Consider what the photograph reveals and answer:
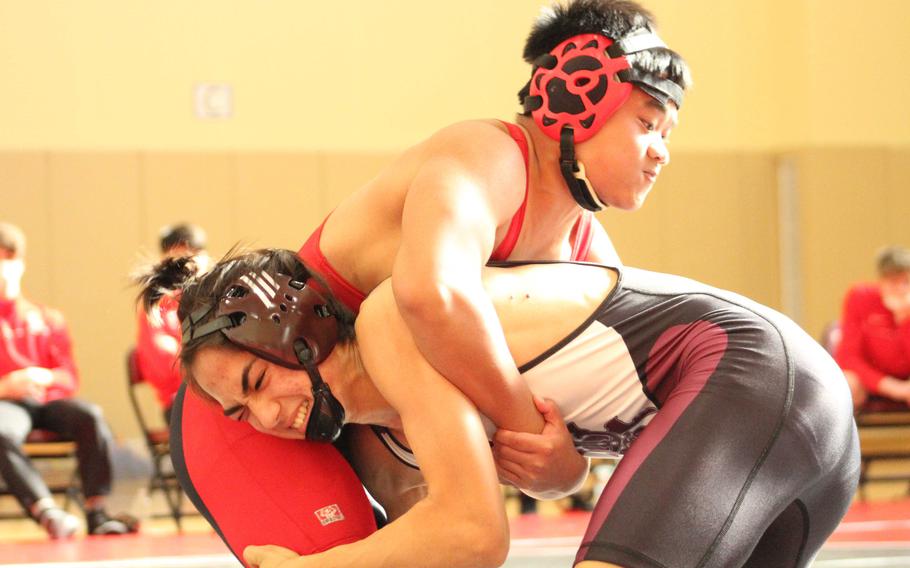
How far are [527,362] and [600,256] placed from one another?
709mm

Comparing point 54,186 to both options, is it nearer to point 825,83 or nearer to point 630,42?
point 825,83

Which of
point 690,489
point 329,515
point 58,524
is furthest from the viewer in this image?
point 58,524

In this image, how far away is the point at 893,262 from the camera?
6539 millimetres

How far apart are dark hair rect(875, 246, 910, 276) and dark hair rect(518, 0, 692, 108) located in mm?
4522

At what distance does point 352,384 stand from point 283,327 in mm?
167

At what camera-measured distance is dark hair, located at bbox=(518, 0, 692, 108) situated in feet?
7.65

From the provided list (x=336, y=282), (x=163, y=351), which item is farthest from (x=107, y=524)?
(x=336, y=282)

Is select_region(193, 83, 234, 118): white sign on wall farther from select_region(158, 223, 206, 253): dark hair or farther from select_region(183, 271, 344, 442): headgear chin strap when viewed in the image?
select_region(183, 271, 344, 442): headgear chin strap

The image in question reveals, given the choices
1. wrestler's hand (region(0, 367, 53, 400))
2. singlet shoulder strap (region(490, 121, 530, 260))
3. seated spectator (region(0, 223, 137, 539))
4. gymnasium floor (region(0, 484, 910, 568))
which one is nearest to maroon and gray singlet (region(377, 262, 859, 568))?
singlet shoulder strap (region(490, 121, 530, 260))

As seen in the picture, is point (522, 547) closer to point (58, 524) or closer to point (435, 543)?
point (58, 524)

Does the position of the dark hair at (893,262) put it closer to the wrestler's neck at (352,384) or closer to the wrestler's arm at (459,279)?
the wrestler's arm at (459,279)

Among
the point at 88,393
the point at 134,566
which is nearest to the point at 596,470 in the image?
the point at 134,566

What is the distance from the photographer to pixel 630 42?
2.33 metres

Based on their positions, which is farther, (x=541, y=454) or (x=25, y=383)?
(x=25, y=383)
